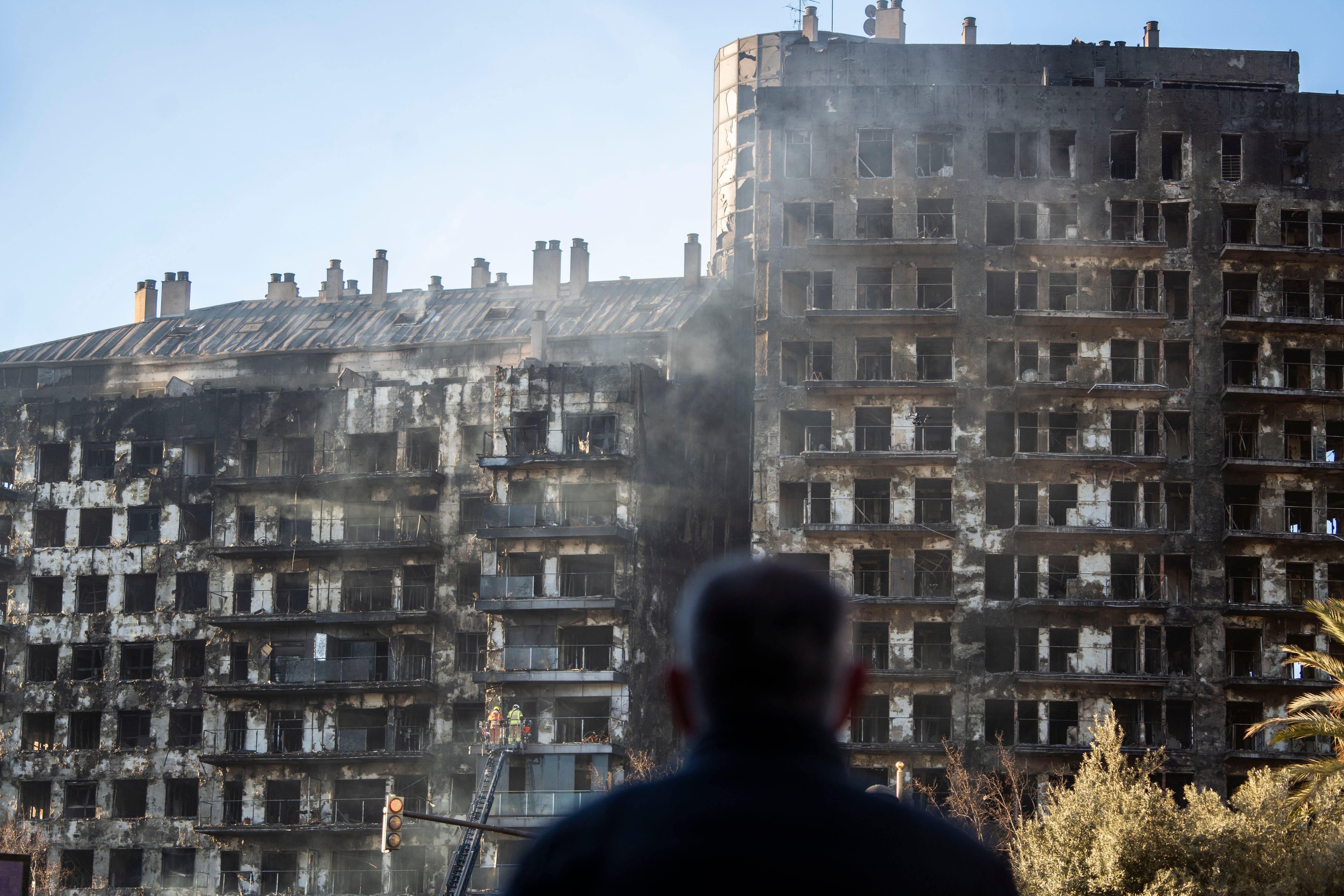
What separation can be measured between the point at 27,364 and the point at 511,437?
1399 inches

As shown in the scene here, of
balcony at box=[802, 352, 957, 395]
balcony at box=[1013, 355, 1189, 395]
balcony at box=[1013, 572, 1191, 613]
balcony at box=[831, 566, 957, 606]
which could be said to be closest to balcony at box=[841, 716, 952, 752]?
balcony at box=[831, 566, 957, 606]

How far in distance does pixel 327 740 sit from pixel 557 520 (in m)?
14.2

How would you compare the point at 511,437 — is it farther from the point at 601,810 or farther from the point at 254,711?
the point at 601,810

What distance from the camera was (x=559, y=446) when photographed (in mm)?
71125

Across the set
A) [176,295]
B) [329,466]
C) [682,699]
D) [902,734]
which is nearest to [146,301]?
[176,295]

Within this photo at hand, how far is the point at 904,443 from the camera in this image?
70438 millimetres

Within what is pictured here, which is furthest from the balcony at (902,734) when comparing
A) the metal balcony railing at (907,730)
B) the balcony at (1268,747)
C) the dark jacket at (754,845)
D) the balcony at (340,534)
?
the dark jacket at (754,845)

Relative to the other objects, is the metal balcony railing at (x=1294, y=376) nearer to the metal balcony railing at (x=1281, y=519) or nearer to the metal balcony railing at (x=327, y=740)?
the metal balcony railing at (x=1281, y=519)

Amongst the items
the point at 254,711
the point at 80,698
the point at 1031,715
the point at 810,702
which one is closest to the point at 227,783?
the point at 254,711

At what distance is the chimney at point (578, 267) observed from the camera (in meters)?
91.4

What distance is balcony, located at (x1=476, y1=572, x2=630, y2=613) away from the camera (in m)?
69.2

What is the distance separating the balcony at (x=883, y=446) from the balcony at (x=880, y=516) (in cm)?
156

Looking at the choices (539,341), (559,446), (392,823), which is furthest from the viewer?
(539,341)

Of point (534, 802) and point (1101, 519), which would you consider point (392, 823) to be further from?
point (1101, 519)
